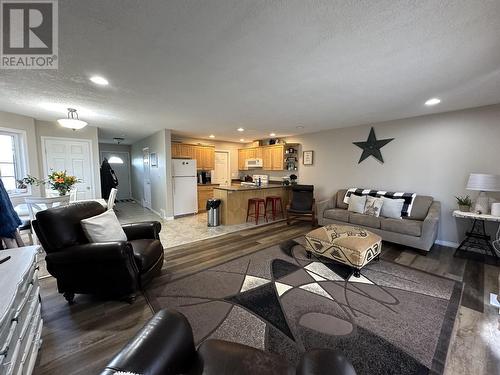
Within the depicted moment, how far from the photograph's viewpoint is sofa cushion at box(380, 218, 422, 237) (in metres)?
3.31

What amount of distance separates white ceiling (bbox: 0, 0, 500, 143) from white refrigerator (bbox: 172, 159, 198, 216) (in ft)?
7.55

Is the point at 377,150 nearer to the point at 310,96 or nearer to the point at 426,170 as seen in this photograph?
the point at 426,170

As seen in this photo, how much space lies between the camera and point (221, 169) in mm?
7410

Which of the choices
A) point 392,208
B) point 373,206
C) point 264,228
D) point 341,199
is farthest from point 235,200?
point 392,208

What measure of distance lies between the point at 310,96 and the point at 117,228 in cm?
302

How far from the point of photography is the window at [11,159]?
3.83 m

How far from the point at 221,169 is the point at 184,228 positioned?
127 inches

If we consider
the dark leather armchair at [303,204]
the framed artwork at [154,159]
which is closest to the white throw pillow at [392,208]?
the dark leather armchair at [303,204]

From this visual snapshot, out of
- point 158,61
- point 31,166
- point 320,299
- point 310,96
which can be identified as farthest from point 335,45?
point 31,166

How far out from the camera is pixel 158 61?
1940 mm

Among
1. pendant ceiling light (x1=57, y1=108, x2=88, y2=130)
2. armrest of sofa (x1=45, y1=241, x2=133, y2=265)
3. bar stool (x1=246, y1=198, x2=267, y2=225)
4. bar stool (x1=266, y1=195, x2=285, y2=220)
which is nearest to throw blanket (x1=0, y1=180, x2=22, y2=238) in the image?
armrest of sofa (x1=45, y1=241, x2=133, y2=265)

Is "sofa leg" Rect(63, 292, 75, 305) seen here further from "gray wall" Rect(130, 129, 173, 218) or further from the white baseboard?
the white baseboard

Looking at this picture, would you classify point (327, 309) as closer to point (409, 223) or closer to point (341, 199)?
point (409, 223)

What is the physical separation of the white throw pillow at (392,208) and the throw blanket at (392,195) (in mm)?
73
